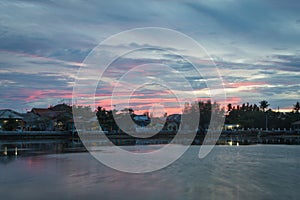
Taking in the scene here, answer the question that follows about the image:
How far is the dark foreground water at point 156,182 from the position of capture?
37.8ft

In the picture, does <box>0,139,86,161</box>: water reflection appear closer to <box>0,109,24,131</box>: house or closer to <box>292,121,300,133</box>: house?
<box>0,109,24,131</box>: house

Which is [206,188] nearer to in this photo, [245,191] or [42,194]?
[245,191]

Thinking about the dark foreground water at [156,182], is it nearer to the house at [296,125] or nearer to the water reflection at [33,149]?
the water reflection at [33,149]

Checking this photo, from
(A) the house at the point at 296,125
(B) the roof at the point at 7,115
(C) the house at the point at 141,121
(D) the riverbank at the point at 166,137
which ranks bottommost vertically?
(D) the riverbank at the point at 166,137

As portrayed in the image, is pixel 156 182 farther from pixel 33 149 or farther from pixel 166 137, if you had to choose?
pixel 166 137

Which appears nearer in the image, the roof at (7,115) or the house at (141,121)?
the roof at (7,115)

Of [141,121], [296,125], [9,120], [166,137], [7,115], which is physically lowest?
[166,137]

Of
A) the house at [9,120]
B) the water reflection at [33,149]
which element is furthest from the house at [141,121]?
the water reflection at [33,149]

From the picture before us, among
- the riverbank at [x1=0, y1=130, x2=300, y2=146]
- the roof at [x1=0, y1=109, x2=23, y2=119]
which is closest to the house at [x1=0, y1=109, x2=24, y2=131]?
the roof at [x1=0, y1=109, x2=23, y2=119]

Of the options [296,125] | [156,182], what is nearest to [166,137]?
[296,125]

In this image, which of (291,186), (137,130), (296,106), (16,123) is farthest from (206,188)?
(296,106)

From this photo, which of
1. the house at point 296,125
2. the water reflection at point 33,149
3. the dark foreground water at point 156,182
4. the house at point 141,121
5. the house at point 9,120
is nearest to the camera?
the dark foreground water at point 156,182

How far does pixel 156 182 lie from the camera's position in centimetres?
1368

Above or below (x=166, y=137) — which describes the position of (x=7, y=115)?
above
